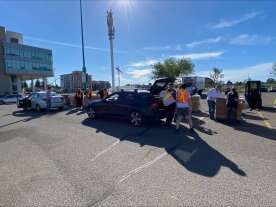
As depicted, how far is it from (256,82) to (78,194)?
15.3 m

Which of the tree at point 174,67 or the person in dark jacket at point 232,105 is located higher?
the tree at point 174,67

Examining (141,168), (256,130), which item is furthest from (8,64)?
(141,168)

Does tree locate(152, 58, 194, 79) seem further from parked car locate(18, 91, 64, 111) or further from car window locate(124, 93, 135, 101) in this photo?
car window locate(124, 93, 135, 101)

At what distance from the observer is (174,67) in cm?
6650

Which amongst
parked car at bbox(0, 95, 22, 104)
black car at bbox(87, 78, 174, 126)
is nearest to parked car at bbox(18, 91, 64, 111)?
black car at bbox(87, 78, 174, 126)

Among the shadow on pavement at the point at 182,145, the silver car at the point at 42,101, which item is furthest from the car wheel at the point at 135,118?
the silver car at the point at 42,101

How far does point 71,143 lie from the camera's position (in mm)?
8211

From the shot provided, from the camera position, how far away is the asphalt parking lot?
168 inches

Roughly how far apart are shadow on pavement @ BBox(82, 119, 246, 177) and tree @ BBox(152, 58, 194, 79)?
56.1m

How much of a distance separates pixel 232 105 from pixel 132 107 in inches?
167

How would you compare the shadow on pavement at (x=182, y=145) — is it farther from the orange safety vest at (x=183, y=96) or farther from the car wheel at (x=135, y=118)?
the orange safety vest at (x=183, y=96)

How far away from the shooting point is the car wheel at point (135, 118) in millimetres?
10945

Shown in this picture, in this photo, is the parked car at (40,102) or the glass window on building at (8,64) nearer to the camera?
the parked car at (40,102)

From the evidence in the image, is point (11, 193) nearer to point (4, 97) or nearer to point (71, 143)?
point (71, 143)
